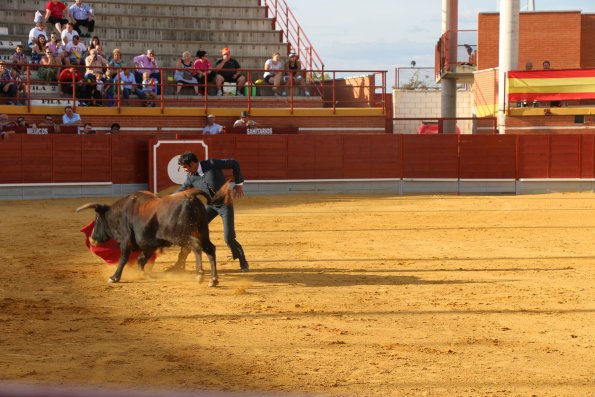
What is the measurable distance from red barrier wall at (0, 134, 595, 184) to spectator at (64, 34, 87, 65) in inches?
115

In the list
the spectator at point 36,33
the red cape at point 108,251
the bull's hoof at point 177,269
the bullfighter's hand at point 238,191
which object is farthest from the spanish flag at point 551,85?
the red cape at point 108,251

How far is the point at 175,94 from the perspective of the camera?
24.1 meters

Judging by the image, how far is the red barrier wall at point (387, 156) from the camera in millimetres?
21531

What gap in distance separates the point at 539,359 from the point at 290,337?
1.84 m

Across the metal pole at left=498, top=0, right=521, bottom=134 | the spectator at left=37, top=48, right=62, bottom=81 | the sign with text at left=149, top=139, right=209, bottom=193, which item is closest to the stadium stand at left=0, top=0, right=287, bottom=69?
the spectator at left=37, top=48, right=62, bottom=81

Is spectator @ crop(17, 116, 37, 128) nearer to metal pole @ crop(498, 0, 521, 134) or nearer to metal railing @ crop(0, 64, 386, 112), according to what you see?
metal railing @ crop(0, 64, 386, 112)

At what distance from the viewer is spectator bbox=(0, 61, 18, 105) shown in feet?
69.4

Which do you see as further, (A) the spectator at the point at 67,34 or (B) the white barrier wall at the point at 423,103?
(B) the white barrier wall at the point at 423,103

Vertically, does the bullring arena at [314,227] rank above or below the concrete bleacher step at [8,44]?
below

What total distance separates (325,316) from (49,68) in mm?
16224

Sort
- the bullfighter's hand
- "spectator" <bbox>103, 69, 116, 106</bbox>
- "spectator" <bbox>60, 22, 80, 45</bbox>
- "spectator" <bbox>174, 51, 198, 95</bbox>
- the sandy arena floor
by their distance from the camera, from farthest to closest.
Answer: "spectator" <bbox>174, 51, 198, 95</bbox> < "spectator" <bbox>60, 22, 80, 45</bbox> < "spectator" <bbox>103, 69, 116, 106</bbox> < the bullfighter's hand < the sandy arena floor

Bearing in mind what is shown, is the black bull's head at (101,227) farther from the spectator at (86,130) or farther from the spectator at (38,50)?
the spectator at (38,50)

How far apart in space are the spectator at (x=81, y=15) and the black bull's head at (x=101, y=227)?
54.3ft

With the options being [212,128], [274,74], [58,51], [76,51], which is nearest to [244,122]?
[212,128]
